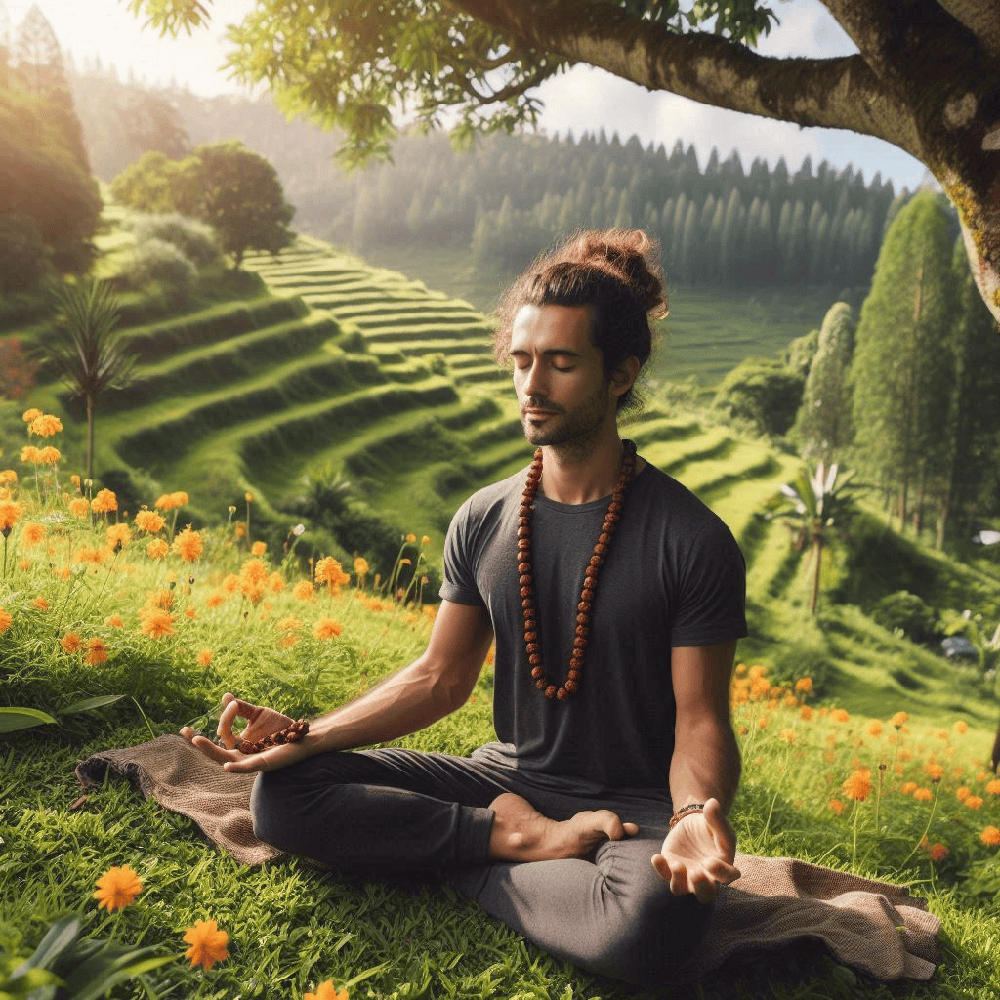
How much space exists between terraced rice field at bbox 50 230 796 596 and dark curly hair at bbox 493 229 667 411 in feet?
33.3

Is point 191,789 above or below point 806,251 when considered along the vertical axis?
below

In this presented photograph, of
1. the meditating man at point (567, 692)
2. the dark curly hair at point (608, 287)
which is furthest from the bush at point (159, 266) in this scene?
the meditating man at point (567, 692)

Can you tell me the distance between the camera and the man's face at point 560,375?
191 cm

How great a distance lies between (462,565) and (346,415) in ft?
54.2

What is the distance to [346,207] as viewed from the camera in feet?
75.7

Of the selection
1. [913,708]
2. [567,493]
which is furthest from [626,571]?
[913,708]

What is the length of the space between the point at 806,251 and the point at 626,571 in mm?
34304

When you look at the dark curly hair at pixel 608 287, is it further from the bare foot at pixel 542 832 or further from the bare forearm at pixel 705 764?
the bare foot at pixel 542 832

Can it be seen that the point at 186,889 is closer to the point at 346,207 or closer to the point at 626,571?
the point at 626,571

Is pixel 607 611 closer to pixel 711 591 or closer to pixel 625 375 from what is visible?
pixel 711 591

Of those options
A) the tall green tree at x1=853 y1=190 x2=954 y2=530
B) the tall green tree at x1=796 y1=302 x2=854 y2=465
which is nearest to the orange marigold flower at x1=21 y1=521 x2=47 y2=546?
the tall green tree at x1=853 y1=190 x2=954 y2=530

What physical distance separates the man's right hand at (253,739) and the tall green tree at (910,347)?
2275 centimetres

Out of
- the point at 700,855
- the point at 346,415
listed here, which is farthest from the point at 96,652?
the point at 346,415

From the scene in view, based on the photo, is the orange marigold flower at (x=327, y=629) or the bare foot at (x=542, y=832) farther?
the orange marigold flower at (x=327, y=629)
